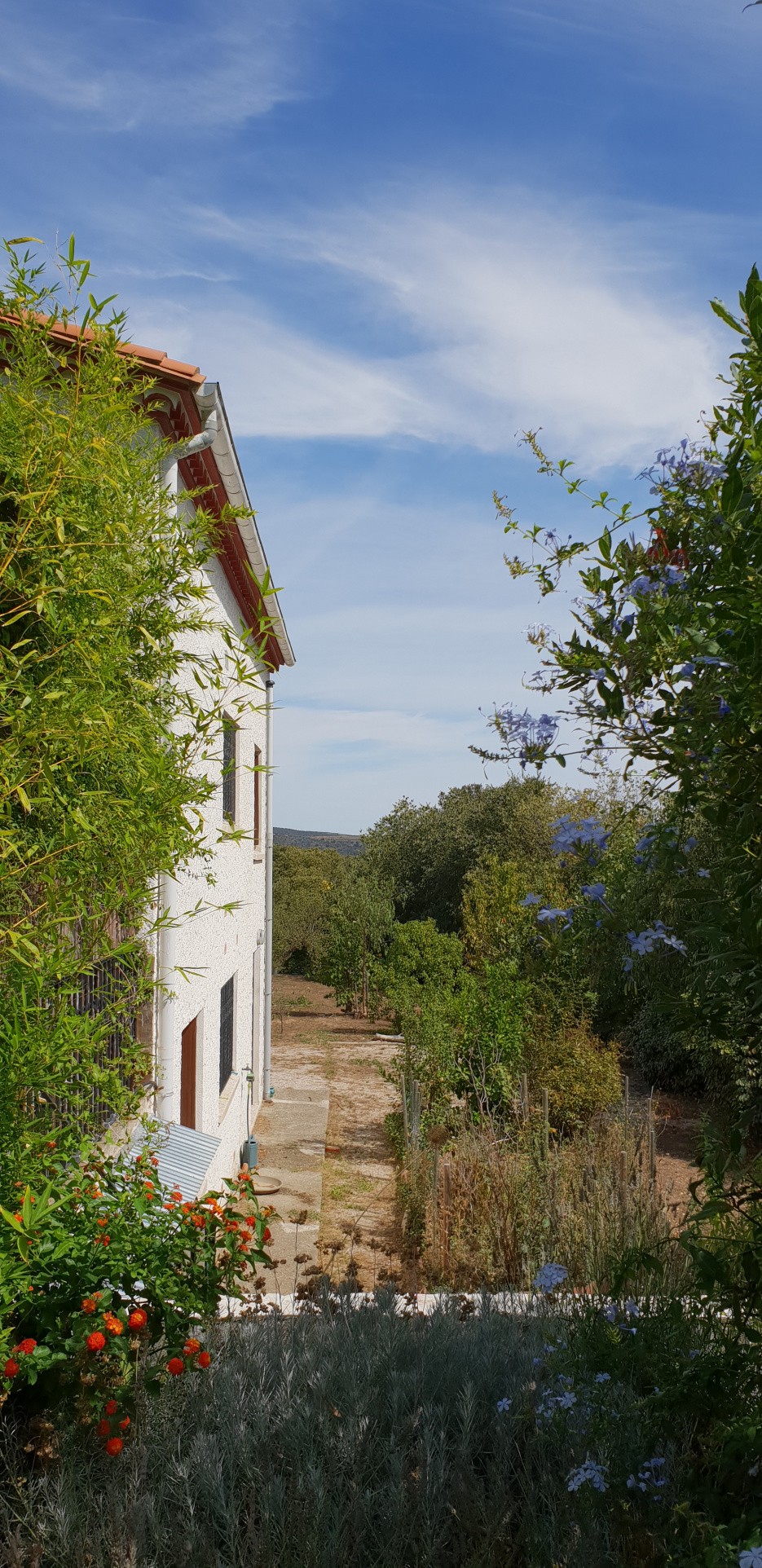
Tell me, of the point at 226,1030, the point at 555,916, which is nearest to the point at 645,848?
the point at 555,916

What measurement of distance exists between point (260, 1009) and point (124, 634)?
10.7m

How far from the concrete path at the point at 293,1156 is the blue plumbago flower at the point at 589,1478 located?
368 centimetres

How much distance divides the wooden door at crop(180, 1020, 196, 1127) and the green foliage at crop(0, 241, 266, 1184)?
3640mm

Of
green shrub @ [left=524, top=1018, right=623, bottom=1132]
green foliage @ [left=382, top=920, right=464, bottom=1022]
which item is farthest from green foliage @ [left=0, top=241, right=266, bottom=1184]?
green foliage @ [left=382, top=920, right=464, bottom=1022]

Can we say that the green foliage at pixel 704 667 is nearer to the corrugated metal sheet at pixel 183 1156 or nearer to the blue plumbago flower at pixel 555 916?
the blue plumbago flower at pixel 555 916

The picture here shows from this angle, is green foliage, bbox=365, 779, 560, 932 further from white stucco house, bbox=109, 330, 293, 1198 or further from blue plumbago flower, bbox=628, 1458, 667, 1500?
blue plumbago flower, bbox=628, 1458, 667, 1500

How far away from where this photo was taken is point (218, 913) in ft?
26.7

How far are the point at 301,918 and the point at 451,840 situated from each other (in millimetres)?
5882

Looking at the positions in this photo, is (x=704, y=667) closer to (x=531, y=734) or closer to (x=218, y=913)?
(x=531, y=734)

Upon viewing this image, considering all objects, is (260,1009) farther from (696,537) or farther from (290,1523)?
(696,537)

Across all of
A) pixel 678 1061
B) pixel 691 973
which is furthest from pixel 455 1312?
pixel 678 1061

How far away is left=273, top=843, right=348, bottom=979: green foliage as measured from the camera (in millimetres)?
28281

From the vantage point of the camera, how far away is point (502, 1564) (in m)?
2.59

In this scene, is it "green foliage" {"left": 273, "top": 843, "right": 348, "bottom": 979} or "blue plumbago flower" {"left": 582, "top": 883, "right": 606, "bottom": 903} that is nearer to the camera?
"blue plumbago flower" {"left": 582, "top": 883, "right": 606, "bottom": 903}
